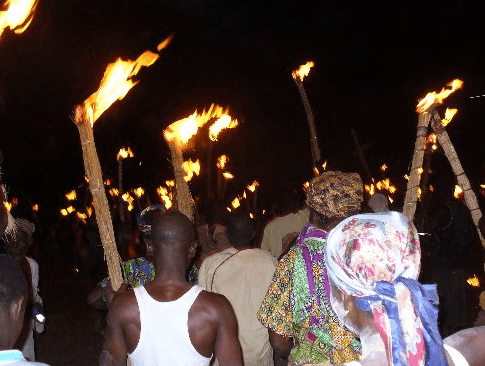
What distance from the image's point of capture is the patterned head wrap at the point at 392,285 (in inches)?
77.6

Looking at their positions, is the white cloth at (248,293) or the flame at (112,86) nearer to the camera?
the flame at (112,86)

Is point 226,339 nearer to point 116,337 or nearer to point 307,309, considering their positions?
point 307,309

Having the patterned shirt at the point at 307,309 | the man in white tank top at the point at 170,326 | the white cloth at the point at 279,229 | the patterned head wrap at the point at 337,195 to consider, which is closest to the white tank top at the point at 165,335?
the man in white tank top at the point at 170,326

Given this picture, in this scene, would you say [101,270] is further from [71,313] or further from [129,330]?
[129,330]

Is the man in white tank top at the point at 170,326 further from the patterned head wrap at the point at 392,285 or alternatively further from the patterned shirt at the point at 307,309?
the patterned head wrap at the point at 392,285

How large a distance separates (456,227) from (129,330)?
5390mm

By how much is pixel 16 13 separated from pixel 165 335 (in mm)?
2564

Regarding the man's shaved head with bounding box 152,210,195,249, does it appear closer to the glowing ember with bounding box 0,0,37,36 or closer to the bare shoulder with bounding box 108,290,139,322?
the bare shoulder with bounding box 108,290,139,322

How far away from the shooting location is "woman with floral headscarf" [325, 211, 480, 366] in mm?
1974

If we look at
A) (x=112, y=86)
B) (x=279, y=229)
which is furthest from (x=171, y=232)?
(x=279, y=229)

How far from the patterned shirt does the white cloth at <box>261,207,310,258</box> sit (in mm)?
3441

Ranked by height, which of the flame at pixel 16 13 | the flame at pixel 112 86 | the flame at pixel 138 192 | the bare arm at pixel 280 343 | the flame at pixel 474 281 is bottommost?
the bare arm at pixel 280 343

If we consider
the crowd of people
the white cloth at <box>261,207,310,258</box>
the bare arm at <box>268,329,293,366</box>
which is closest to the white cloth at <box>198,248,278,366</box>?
the crowd of people

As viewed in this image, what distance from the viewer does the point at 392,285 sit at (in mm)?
1995
